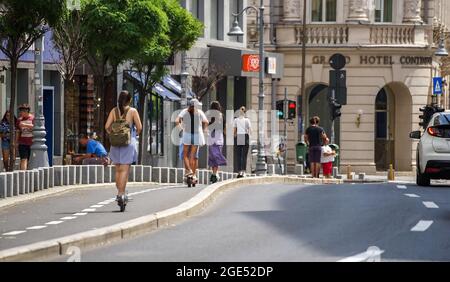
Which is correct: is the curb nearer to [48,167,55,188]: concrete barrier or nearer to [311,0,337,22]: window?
[48,167,55,188]: concrete barrier

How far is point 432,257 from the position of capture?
47.0 feet

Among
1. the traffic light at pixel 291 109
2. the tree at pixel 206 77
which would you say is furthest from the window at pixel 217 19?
the traffic light at pixel 291 109

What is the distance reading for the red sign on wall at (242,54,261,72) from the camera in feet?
195

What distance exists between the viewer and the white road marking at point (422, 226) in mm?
17500

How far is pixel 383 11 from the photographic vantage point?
224 ft

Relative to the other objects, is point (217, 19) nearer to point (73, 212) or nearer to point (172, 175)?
point (172, 175)

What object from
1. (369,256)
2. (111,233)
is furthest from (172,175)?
(369,256)

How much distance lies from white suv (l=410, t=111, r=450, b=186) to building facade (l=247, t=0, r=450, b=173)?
3635cm

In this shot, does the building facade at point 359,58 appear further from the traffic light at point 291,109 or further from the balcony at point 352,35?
the traffic light at point 291,109

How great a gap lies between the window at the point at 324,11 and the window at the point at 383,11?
188cm

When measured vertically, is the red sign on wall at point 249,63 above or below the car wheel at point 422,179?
above

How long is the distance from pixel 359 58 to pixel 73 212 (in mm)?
47700
